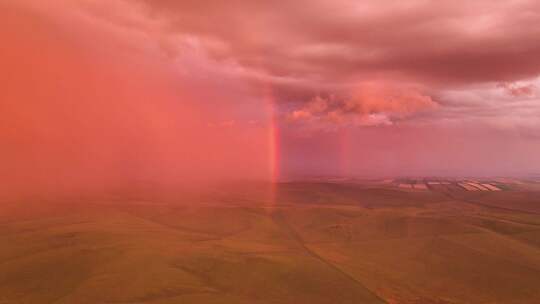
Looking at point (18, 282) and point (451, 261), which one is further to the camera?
point (451, 261)

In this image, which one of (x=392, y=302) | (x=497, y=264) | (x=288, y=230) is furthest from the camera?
(x=288, y=230)

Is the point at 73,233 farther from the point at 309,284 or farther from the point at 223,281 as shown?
the point at 309,284

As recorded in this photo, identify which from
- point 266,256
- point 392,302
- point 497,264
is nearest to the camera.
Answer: point 392,302

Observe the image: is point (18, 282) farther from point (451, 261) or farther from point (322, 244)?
point (451, 261)

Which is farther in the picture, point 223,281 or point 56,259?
point 56,259

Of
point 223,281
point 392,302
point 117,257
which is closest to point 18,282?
point 117,257

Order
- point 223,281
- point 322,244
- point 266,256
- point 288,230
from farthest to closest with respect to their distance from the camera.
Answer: point 288,230
point 322,244
point 266,256
point 223,281

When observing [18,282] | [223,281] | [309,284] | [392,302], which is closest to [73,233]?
[18,282]

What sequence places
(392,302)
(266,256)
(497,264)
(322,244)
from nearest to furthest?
(392,302) → (266,256) → (497,264) → (322,244)

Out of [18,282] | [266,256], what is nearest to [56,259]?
[18,282]
